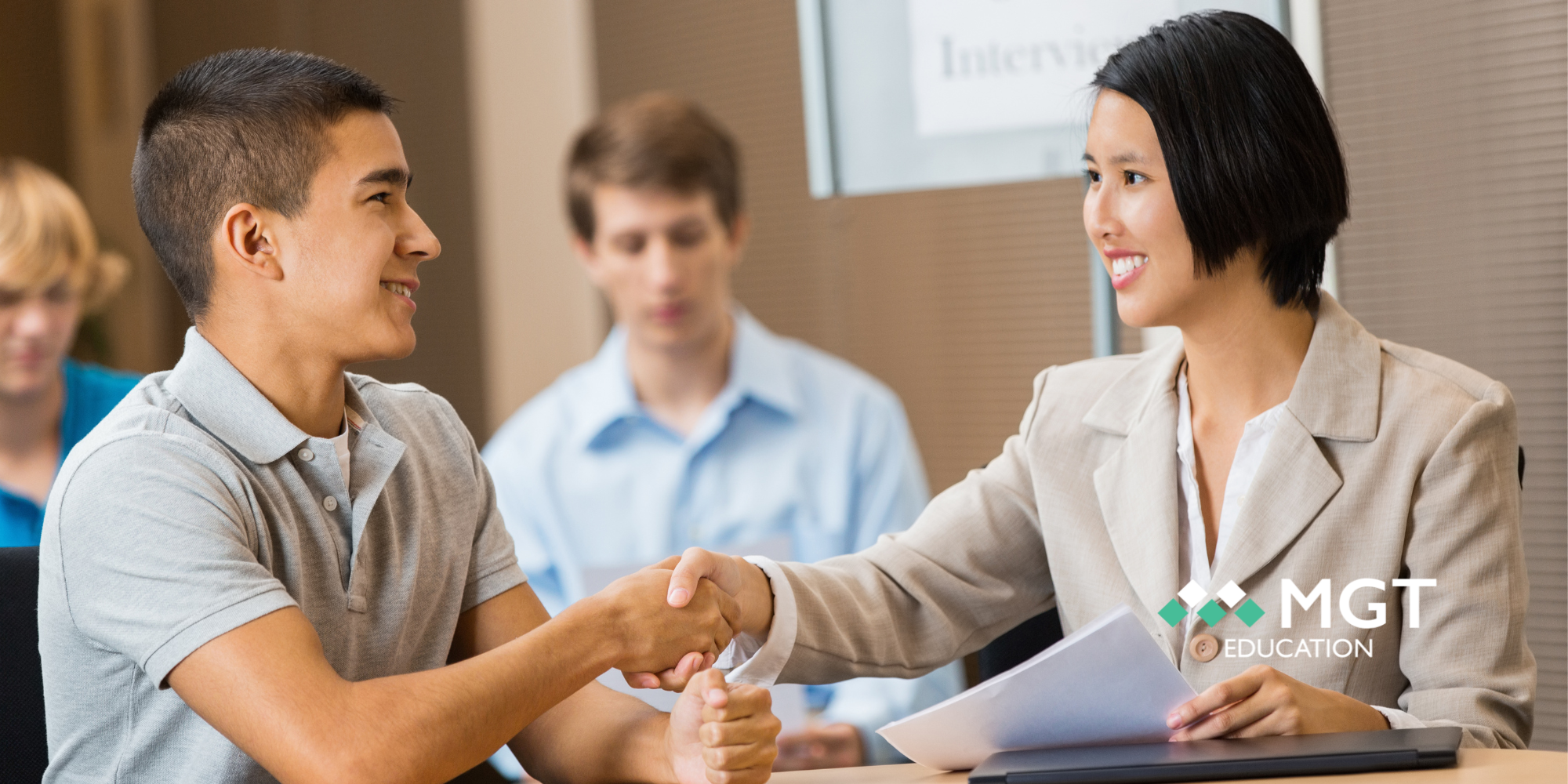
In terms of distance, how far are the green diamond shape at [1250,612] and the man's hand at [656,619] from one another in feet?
1.71

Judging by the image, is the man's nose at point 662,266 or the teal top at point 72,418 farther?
the man's nose at point 662,266

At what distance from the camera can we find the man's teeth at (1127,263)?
1512 mm

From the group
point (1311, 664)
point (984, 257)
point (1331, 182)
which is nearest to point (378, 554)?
point (1311, 664)

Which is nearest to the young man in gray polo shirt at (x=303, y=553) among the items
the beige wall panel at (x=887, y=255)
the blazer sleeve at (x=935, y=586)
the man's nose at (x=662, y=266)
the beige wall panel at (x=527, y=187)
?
the blazer sleeve at (x=935, y=586)

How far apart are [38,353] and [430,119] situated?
151 cm

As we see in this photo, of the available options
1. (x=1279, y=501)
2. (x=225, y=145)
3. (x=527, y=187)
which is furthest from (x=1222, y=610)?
(x=527, y=187)

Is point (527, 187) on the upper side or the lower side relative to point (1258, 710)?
upper

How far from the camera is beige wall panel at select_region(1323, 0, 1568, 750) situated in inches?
87.4

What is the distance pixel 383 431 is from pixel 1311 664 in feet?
3.17

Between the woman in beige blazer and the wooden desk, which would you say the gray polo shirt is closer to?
the woman in beige blazer

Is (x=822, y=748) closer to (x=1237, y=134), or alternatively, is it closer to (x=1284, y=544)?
(x=1284, y=544)

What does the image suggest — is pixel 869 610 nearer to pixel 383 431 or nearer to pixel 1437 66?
pixel 383 431

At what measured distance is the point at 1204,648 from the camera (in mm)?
1434

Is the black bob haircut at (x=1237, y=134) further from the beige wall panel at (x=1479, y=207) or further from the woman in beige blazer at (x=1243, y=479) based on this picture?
the beige wall panel at (x=1479, y=207)
